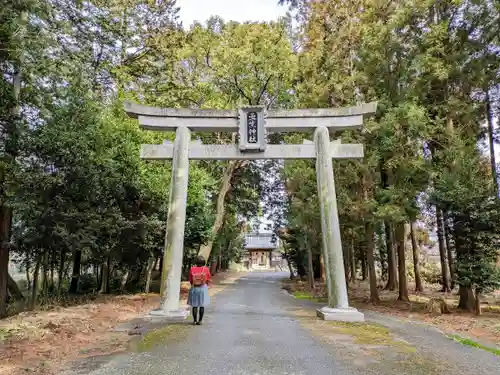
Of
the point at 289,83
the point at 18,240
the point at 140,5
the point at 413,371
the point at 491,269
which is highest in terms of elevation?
the point at 140,5

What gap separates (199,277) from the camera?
300 inches

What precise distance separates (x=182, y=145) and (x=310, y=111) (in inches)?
136

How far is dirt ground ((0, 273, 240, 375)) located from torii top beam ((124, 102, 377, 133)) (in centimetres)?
491

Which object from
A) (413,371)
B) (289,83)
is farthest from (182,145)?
(289,83)

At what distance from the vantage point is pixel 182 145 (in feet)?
32.2

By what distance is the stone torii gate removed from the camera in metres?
9.46

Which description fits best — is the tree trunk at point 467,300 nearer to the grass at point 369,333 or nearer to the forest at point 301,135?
the forest at point 301,135

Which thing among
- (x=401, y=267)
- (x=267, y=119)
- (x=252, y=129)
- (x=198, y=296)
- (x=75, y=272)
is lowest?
(x=198, y=296)

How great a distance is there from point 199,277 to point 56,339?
2671 millimetres

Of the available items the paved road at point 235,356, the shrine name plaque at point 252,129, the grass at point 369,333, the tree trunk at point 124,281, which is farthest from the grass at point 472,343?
the tree trunk at point 124,281

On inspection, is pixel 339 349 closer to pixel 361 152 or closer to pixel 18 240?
pixel 361 152

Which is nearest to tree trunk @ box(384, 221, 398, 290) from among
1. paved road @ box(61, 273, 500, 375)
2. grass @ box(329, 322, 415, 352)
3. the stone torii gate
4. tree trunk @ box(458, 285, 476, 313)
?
tree trunk @ box(458, 285, 476, 313)

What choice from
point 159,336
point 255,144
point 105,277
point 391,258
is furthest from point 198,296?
point 391,258

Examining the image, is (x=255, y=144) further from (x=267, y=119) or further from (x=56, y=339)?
(x=56, y=339)
